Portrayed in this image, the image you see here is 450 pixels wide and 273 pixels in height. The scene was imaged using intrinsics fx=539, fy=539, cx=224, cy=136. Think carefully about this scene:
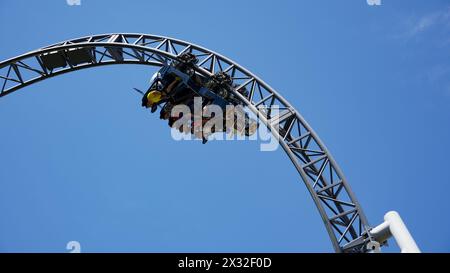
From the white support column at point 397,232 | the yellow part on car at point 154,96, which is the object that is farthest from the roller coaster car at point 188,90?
the white support column at point 397,232

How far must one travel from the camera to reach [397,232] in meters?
10.1

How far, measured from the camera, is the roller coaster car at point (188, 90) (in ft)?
50.9

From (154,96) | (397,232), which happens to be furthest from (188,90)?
(397,232)

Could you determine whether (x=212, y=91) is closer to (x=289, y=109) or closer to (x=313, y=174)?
(x=289, y=109)

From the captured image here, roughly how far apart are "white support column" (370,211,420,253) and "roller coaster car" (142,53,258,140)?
18.1 feet

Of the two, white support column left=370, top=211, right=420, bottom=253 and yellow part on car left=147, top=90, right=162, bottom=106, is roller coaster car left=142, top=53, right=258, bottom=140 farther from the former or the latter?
white support column left=370, top=211, right=420, bottom=253

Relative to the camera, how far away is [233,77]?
1570 cm

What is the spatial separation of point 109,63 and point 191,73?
11.1 feet

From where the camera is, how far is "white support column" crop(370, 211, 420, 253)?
9609mm

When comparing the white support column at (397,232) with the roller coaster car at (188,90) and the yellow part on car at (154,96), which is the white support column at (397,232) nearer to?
the roller coaster car at (188,90)

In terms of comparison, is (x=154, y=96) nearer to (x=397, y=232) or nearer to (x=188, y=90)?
(x=188, y=90)
